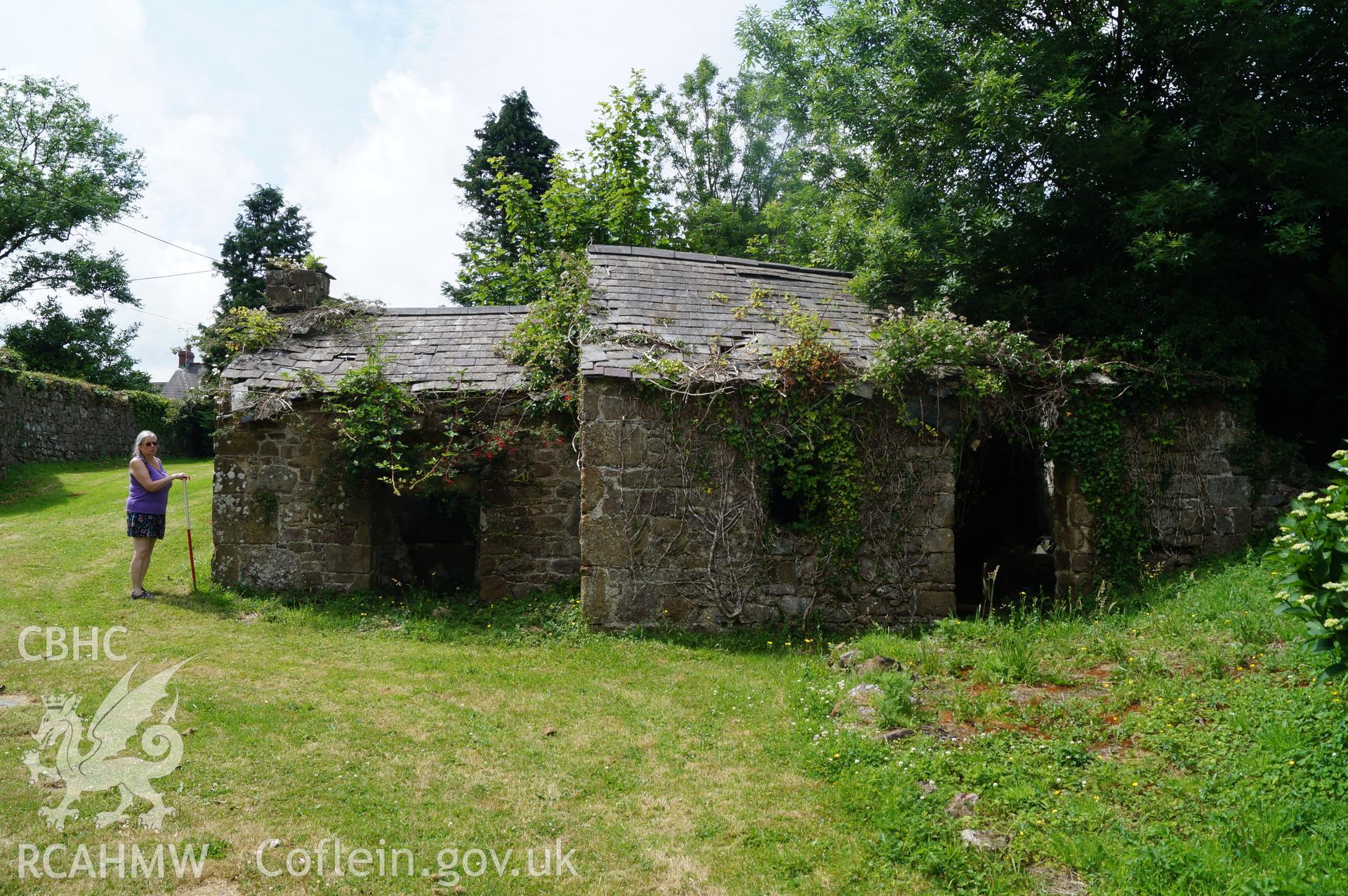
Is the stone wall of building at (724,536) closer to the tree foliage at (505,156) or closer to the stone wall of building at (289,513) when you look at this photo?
the stone wall of building at (289,513)

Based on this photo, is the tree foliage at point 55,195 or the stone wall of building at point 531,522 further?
the tree foliage at point 55,195

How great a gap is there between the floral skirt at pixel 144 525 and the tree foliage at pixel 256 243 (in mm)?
20655

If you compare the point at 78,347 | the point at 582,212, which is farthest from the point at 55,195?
the point at 582,212

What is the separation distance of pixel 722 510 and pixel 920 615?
248cm

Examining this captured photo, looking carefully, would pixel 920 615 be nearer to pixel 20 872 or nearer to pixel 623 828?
pixel 623 828

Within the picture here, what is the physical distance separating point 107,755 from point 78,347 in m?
26.8

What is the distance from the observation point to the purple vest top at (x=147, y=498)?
8.93m

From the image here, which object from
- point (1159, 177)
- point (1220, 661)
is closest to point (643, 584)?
point (1220, 661)

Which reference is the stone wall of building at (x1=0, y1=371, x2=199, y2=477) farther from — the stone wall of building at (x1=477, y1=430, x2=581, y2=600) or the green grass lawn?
the stone wall of building at (x1=477, y1=430, x2=581, y2=600)

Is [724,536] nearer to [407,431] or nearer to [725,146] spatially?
[407,431]

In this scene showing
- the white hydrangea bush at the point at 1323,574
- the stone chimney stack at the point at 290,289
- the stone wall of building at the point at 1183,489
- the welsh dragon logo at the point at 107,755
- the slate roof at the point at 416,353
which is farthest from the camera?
the stone chimney stack at the point at 290,289

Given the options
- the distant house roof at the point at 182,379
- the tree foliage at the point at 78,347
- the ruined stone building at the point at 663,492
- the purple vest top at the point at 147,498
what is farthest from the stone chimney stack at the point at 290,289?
the distant house roof at the point at 182,379

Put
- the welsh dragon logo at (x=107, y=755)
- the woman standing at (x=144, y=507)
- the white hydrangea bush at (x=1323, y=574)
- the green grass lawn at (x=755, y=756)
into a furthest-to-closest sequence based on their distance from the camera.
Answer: the woman standing at (x=144, y=507)
the welsh dragon logo at (x=107, y=755)
the white hydrangea bush at (x=1323, y=574)
the green grass lawn at (x=755, y=756)

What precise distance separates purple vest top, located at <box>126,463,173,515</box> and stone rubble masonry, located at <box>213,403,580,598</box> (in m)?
0.86
